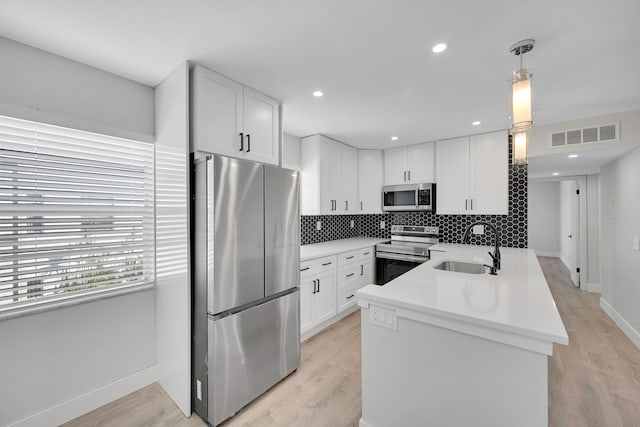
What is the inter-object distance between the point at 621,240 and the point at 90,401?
18.2ft

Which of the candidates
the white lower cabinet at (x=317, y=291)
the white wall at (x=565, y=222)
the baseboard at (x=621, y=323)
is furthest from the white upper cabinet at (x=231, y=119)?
the white wall at (x=565, y=222)

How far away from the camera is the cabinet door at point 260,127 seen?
225cm

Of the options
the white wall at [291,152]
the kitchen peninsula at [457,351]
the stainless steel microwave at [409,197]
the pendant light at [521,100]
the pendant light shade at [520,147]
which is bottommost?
the kitchen peninsula at [457,351]

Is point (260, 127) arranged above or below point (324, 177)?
above

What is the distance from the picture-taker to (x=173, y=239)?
198 cm

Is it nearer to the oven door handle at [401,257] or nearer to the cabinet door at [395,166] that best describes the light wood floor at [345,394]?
the oven door handle at [401,257]

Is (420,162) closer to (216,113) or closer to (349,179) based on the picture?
(349,179)

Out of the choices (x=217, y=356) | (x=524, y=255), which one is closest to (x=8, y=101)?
(x=217, y=356)

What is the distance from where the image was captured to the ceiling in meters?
1.38

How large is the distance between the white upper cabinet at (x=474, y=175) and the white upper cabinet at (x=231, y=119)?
255 cm

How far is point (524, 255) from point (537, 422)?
2211 millimetres

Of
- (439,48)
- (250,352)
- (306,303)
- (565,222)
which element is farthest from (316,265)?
(565,222)

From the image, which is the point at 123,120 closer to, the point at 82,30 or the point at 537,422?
the point at 82,30

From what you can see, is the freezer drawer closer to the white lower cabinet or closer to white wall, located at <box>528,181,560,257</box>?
the white lower cabinet
